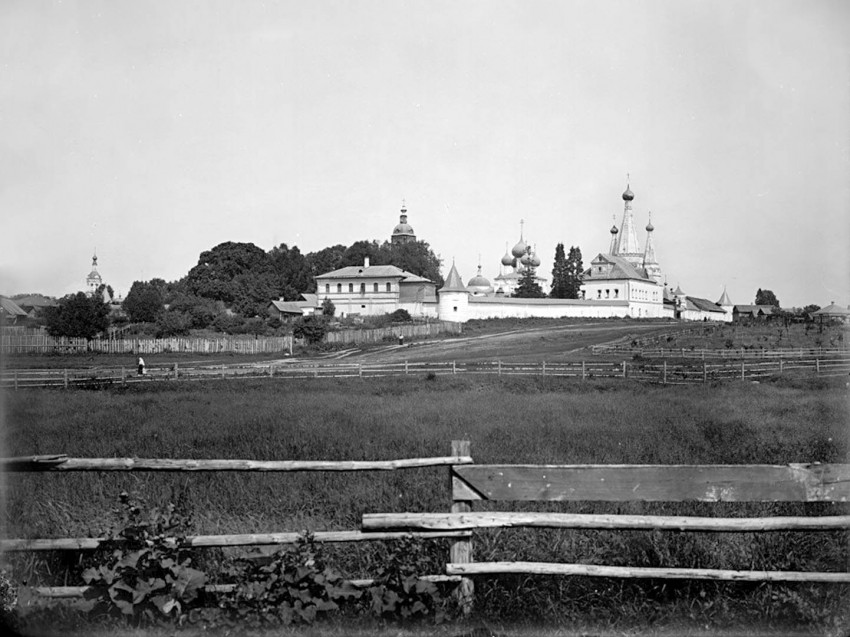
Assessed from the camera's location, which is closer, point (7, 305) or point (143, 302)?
point (7, 305)

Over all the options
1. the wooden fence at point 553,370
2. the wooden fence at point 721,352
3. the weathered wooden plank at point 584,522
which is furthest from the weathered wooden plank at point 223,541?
the wooden fence at point 721,352

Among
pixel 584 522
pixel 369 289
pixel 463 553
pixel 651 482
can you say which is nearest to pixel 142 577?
pixel 463 553

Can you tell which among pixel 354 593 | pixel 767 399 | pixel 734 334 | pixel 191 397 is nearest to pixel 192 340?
pixel 191 397

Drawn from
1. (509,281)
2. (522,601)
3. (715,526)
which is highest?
(509,281)

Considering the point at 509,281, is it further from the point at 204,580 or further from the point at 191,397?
the point at 204,580

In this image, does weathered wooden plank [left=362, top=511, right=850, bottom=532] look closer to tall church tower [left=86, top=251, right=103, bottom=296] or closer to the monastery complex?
tall church tower [left=86, top=251, right=103, bottom=296]

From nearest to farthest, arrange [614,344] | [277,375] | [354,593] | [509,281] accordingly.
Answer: [354,593] → [277,375] → [614,344] → [509,281]

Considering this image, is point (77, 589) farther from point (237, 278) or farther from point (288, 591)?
point (237, 278)
